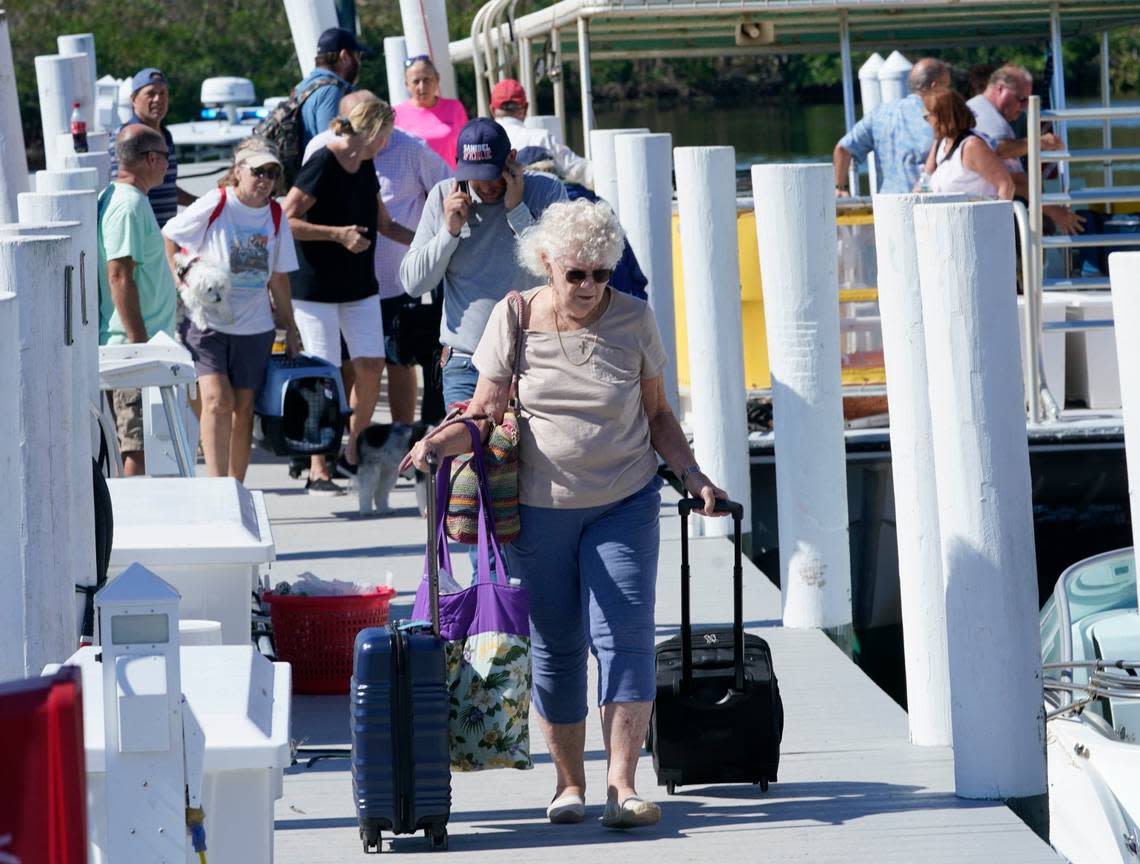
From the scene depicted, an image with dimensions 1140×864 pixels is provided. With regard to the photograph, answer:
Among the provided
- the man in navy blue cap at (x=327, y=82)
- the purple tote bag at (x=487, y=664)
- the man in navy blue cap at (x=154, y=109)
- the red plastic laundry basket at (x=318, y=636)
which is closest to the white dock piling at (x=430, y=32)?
the man in navy blue cap at (x=154, y=109)

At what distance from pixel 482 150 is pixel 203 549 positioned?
1.67 m

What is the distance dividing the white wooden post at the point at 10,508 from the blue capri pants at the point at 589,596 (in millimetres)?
1422

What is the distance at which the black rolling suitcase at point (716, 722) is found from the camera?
4.81 meters

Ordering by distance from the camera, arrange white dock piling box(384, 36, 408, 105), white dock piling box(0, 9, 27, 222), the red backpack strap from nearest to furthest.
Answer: white dock piling box(0, 9, 27, 222) < the red backpack strap < white dock piling box(384, 36, 408, 105)

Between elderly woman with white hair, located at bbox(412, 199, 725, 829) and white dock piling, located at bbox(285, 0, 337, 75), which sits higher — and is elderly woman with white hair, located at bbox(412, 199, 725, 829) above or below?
below

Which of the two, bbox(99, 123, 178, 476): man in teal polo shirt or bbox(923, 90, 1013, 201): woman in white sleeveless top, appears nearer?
bbox(99, 123, 178, 476): man in teal polo shirt

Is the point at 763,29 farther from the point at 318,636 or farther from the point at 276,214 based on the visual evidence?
the point at 318,636

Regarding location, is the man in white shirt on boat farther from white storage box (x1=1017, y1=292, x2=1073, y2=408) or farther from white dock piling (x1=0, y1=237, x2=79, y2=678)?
white dock piling (x1=0, y1=237, x2=79, y2=678)

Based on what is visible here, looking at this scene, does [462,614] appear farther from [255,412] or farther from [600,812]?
[255,412]

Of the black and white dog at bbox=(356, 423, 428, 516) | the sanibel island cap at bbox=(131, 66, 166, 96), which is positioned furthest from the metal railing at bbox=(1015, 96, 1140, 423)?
the sanibel island cap at bbox=(131, 66, 166, 96)

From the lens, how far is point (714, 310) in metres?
7.50

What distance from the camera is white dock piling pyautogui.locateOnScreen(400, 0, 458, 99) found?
12.6m

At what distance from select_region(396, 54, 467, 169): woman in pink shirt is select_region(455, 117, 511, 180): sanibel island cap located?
13.8 feet

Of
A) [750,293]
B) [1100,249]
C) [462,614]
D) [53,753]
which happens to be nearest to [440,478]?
[462,614]
